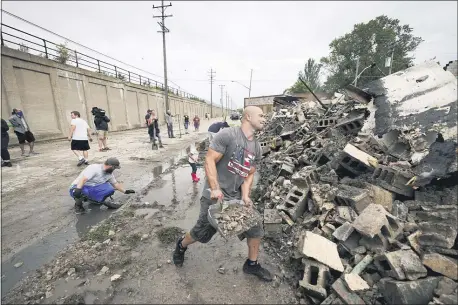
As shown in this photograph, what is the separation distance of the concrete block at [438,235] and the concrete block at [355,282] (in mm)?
778

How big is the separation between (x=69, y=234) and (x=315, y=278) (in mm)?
3493

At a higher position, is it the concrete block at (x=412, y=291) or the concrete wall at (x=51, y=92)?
the concrete wall at (x=51, y=92)

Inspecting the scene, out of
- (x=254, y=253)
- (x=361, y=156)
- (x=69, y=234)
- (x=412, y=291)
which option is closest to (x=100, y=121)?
(x=69, y=234)

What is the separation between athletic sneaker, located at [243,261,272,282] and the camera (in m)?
2.41

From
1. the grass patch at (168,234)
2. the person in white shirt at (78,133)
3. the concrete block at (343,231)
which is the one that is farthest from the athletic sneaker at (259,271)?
the person in white shirt at (78,133)

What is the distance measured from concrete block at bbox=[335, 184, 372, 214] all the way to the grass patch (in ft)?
7.78

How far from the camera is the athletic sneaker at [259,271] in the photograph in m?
2.41

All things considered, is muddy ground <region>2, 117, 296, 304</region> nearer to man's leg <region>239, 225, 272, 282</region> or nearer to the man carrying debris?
man's leg <region>239, 225, 272, 282</region>

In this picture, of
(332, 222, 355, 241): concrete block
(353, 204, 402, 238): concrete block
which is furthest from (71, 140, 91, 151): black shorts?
(353, 204, 402, 238): concrete block

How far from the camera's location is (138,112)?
896 inches

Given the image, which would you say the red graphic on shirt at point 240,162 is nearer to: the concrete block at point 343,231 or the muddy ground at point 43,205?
the concrete block at point 343,231

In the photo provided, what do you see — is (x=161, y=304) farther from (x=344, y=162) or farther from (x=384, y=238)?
(x=344, y=162)

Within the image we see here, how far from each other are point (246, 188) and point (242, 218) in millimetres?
356

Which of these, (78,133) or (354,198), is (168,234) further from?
(78,133)
